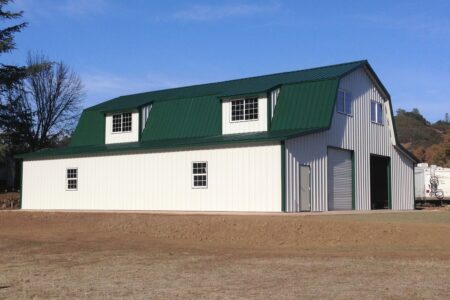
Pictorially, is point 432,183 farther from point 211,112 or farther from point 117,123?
point 117,123

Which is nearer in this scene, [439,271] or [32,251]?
[439,271]

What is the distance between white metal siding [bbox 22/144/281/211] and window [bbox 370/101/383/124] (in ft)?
33.0

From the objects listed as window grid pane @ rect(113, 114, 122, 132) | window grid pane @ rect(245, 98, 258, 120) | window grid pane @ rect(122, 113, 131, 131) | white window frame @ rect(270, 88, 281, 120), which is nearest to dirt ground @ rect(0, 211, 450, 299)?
window grid pane @ rect(245, 98, 258, 120)

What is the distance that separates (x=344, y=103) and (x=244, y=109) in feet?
17.0

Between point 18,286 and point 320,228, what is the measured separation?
10783mm

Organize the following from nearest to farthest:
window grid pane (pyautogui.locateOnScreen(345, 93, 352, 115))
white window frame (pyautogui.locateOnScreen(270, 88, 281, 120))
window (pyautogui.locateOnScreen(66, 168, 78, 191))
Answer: white window frame (pyautogui.locateOnScreen(270, 88, 281, 120)), window grid pane (pyautogui.locateOnScreen(345, 93, 352, 115)), window (pyautogui.locateOnScreen(66, 168, 78, 191))

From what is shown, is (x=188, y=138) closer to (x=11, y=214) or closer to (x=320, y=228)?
(x=11, y=214)

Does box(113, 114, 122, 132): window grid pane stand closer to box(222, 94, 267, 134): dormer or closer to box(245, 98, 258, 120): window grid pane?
box(222, 94, 267, 134): dormer

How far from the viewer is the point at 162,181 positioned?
29438 millimetres

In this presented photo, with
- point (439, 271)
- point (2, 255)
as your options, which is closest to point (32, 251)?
point (2, 255)

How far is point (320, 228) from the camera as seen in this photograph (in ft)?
60.8

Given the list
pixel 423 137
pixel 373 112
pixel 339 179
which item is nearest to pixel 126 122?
pixel 339 179

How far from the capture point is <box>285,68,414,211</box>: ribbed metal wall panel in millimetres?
26484

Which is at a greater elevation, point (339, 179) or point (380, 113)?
point (380, 113)
